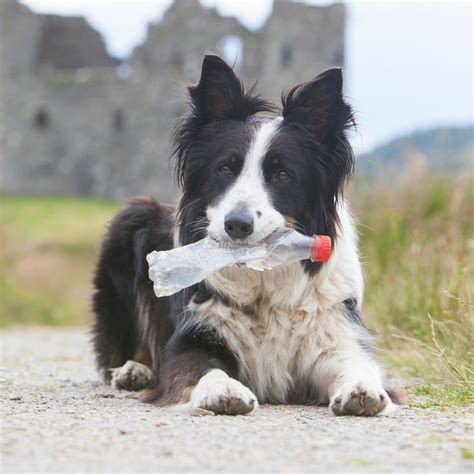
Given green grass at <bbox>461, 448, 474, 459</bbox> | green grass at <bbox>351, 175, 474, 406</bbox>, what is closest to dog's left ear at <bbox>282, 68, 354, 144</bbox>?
green grass at <bbox>351, 175, 474, 406</bbox>

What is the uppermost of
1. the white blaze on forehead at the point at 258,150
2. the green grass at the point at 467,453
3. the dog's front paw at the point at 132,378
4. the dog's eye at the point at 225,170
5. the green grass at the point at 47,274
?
the white blaze on forehead at the point at 258,150

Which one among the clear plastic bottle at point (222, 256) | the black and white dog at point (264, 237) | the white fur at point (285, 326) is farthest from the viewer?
the white fur at point (285, 326)

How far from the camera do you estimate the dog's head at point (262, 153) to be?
4805mm

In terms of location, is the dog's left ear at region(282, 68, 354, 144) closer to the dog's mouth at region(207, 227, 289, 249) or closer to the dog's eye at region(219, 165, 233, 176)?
the dog's eye at region(219, 165, 233, 176)

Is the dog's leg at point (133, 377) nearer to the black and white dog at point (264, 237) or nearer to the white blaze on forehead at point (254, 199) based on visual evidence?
the black and white dog at point (264, 237)

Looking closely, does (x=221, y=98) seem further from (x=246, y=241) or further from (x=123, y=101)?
(x=123, y=101)

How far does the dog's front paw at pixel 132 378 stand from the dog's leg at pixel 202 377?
85 cm

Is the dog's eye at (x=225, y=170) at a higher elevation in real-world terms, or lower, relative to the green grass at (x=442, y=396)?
higher

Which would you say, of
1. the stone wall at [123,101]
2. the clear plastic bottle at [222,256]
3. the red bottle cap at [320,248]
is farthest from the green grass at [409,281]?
the stone wall at [123,101]

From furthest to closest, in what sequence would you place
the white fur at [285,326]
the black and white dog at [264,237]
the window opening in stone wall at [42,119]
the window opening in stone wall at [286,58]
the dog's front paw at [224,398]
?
the window opening in stone wall at [42,119], the window opening in stone wall at [286,58], the white fur at [285,326], the black and white dog at [264,237], the dog's front paw at [224,398]

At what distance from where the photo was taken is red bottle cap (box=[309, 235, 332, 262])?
4.95 m

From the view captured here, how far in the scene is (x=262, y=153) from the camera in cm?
487

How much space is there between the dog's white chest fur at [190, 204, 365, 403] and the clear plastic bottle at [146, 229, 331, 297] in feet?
0.50

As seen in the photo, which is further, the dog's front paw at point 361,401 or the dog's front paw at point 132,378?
the dog's front paw at point 132,378
